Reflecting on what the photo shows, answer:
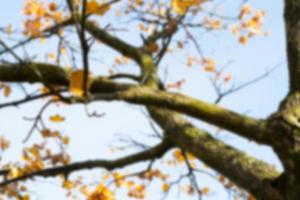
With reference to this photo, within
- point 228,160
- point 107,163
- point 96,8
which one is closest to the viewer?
point 96,8

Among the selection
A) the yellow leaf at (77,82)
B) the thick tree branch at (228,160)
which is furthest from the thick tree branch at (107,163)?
the yellow leaf at (77,82)

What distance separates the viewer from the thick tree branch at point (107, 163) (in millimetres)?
4793

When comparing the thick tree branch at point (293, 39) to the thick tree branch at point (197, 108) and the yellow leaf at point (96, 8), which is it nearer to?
the thick tree branch at point (197, 108)


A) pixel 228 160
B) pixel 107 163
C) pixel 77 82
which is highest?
pixel 77 82

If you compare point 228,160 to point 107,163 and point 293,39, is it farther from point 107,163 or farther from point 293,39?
point 107,163

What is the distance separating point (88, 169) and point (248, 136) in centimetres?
222

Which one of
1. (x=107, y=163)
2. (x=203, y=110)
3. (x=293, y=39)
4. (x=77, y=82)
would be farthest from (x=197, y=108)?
(x=107, y=163)

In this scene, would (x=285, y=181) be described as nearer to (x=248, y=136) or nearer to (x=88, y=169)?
(x=248, y=136)

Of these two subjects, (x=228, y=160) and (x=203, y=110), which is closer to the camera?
(x=203, y=110)

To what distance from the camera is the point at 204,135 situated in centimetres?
415

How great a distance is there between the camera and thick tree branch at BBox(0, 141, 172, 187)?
189 inches

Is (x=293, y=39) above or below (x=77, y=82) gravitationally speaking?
below

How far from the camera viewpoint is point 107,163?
506 centimetres

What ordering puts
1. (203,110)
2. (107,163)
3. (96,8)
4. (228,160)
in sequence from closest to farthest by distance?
(96,8) → (203,110) → (228,160) → (107,163)
